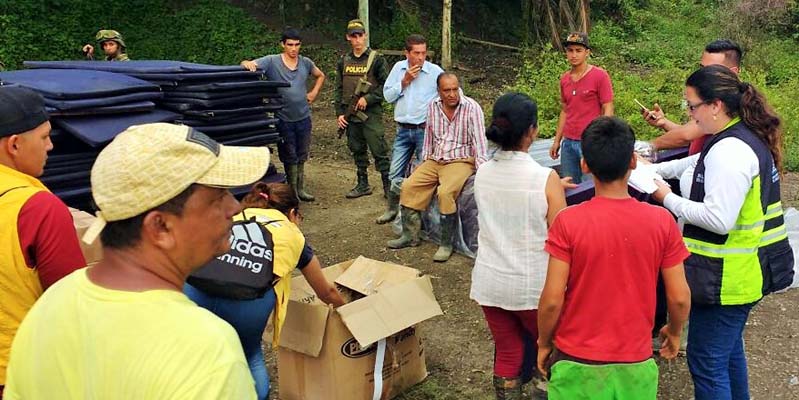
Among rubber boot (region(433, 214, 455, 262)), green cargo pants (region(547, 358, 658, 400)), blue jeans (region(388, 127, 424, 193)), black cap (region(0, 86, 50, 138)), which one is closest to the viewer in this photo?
black cap (region(0, 86, 50, 138))

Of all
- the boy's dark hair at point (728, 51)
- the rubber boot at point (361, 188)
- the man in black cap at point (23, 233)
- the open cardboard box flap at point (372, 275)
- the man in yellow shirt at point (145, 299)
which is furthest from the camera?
the rubber boot at point (361, 188)

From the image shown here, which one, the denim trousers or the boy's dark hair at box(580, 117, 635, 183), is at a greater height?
the boy's dark hair at box(580, 117, 635, 183)

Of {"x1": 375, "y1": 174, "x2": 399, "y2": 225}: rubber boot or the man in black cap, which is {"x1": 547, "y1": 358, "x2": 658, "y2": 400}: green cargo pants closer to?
the man in black cap

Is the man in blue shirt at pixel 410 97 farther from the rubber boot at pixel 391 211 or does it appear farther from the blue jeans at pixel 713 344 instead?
the blue jeans at pixel 713 344

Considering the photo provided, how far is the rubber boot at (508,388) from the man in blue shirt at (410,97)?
328 centimetres

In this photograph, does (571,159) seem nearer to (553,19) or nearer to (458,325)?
(458,325)

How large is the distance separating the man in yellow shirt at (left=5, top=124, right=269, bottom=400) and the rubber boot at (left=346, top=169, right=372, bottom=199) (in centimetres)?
600

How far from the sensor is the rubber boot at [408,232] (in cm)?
599

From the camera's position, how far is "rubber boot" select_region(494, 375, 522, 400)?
3.25m

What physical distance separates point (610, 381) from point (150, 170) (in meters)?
1.76

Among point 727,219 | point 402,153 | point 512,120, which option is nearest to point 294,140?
point 402,153

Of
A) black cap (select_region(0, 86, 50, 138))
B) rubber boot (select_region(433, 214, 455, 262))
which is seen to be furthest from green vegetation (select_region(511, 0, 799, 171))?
black cap (select_region(0, 86, 50, 138))

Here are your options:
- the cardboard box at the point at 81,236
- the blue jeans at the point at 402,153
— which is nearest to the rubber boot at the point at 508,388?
the cardboard box at the point at 81,236

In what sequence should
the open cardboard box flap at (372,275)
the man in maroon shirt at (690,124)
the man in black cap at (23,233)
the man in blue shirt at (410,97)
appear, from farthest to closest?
the man in blue shirt at (410,97) → the open cardboard box flap at (372,275) → the man in maroon shirt at (690,124) → the man in black cap at (23,233)
